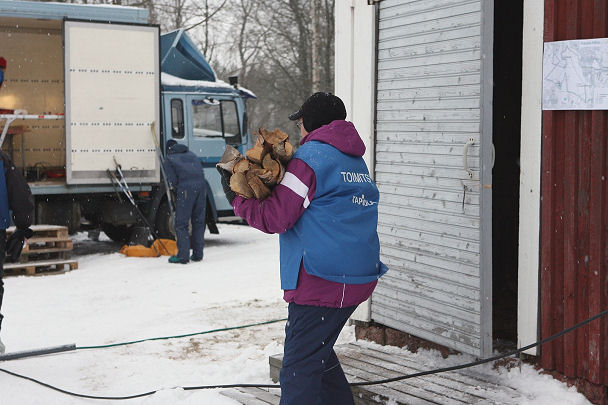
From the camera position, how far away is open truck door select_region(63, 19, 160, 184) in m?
10.8

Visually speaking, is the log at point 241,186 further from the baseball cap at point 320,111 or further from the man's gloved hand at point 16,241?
the man's gloved hand at point 16,241

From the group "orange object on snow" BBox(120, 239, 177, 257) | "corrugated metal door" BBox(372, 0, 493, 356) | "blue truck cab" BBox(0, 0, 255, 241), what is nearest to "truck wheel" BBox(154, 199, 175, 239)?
"blue truck cab" BBox(0, 0, 255, 241)

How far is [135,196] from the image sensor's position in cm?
1174

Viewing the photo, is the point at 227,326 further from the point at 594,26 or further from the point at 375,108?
the point at 594,26

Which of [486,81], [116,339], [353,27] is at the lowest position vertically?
[116,339]

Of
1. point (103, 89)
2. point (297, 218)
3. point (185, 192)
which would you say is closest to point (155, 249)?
point (185, 192)

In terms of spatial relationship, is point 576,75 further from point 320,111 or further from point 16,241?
point 16,241

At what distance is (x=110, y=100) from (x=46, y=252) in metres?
2.39

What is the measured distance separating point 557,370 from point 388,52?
7.91 feet

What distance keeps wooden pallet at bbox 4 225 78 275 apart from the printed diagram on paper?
782 cm

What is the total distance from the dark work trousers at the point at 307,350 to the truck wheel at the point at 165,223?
870cm

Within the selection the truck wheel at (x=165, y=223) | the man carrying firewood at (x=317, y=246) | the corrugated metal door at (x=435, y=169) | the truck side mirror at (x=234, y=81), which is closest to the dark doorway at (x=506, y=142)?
the corrugated metal door at (x=435, y=169)

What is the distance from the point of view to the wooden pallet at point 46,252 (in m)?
10.1

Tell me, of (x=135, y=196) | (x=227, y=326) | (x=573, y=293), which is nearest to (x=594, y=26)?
(x=573, y=293)
